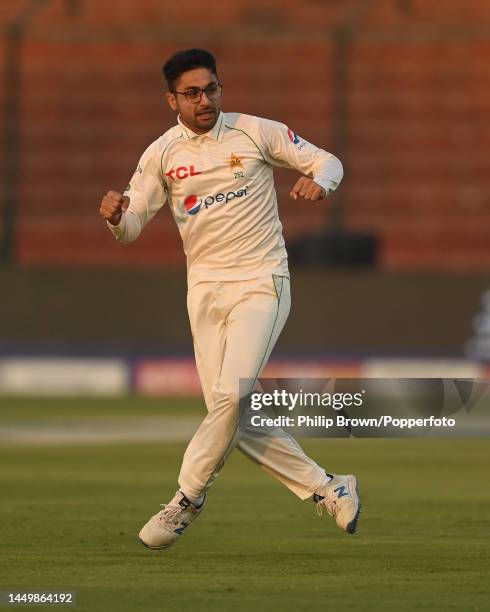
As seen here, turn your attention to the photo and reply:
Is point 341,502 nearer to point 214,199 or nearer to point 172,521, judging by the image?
point 172,521

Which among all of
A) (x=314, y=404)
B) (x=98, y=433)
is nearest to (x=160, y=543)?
(x=314, y=404)

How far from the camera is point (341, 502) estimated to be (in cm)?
589

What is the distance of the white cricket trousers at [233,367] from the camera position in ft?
18.7

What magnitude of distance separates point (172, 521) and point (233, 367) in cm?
62

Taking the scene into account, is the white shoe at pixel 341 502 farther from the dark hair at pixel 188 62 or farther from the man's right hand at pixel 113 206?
the dark hair at pixel 188 62

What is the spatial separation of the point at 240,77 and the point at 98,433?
846cm

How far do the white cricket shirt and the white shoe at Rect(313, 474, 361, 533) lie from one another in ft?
2.69

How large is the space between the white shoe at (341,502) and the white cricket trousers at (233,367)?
0.13 feet

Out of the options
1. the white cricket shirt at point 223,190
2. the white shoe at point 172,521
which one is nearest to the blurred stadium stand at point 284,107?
the white cricket shirt at point 223,190

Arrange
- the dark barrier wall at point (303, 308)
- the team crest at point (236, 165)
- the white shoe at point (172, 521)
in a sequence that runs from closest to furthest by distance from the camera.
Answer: the white shoe at point (172, 521) < the team crest at point (236, 165) < the dark barrier wall at point (303, 308)

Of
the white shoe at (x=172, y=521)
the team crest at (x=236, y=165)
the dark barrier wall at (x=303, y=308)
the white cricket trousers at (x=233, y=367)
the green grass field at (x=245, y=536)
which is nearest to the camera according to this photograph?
the green grass field at (x=245, y=536)

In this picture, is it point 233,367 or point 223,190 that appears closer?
point 233,367

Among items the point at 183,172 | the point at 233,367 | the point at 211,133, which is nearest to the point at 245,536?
the point at 233,367

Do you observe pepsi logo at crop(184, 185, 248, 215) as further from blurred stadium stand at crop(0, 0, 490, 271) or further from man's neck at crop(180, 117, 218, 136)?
blurred stadium stand at crop(0, 0, 490, 271)
